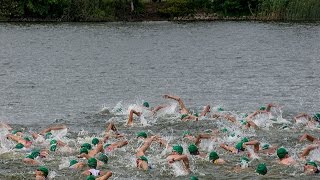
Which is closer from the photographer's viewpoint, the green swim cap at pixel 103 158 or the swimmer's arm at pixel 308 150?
the green swim cap at pixel 103 158

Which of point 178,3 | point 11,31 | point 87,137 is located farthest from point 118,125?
point 178,3

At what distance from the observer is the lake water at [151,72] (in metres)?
28.5

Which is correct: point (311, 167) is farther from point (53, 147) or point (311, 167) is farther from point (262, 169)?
point (53, 147)

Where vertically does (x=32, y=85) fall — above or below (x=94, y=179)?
below

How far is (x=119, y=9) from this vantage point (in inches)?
3529

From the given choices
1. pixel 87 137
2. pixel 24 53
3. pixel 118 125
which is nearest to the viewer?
pixel 87 137

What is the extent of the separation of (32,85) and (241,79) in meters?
13.4

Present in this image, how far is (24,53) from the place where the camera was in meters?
54.3

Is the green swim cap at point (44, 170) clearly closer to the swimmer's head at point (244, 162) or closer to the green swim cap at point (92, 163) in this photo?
the green swim cap at point (92, 163)

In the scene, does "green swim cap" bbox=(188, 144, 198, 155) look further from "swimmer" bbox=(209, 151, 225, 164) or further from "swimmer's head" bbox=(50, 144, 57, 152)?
"swimmer's head" bbox=(50, 144, 57, 152)

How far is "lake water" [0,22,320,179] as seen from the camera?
93.5 ft

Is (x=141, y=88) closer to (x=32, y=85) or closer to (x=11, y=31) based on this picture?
(x=32, y=85)

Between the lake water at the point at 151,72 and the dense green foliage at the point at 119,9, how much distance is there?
8.22 m

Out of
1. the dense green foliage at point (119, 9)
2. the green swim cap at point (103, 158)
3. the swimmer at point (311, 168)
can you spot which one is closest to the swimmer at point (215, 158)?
the swimmer at point (311, 168)
